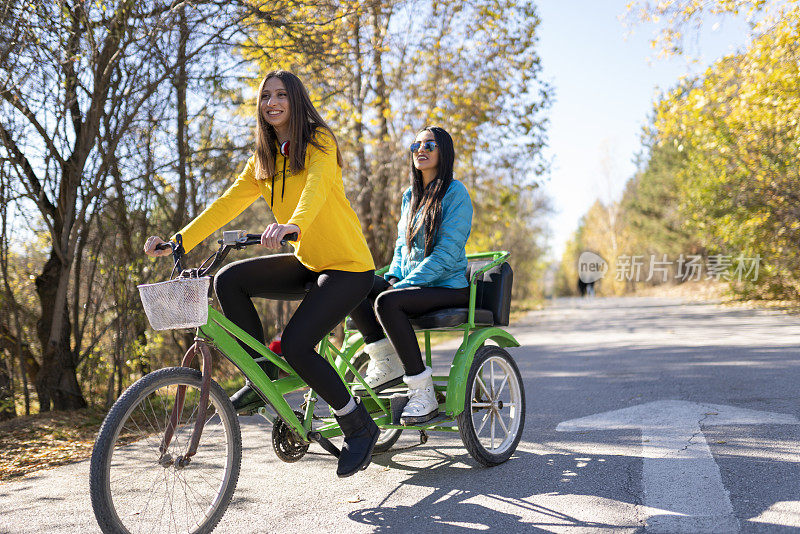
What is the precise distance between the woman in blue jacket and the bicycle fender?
117 mm

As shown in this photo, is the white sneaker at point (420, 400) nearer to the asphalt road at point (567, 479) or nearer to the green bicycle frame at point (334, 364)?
the green bicycle frame at point (334, 364)

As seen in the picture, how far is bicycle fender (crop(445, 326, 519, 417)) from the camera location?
3768 millimetres

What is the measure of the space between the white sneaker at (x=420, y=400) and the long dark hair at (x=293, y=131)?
1.28m

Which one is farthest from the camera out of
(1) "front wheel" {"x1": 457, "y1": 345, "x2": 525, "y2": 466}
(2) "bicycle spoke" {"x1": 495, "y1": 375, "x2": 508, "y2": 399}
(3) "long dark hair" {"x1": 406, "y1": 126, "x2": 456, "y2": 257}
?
(2) "bicycle spoke" {"x1": 495, "y1": 375, "x2": 508, "y2": 399}

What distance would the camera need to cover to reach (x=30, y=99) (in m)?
5.79

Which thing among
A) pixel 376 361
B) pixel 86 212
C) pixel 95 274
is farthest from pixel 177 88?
pixel 376 361

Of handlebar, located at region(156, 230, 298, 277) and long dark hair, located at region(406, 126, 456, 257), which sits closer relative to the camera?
handlebar, located at region(156, 230, 298, 277)

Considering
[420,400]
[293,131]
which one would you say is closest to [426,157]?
[293,131]

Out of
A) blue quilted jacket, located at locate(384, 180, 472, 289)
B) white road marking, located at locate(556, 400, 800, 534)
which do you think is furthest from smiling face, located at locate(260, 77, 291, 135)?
white road marking, located at locate(556, 400, 800, 534)

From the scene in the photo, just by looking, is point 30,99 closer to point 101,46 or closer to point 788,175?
point 101,46

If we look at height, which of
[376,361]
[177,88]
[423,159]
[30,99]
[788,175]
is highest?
[788,175]

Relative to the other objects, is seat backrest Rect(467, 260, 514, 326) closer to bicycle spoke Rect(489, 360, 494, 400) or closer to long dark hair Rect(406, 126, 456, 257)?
bicycle spoke Rect(489, 360, 494, 400)

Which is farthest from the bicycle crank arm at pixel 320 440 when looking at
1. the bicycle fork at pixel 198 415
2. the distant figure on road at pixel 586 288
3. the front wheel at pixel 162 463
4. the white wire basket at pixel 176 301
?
the distant figure on road at pixel 586 288

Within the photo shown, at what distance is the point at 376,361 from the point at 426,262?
69cm
